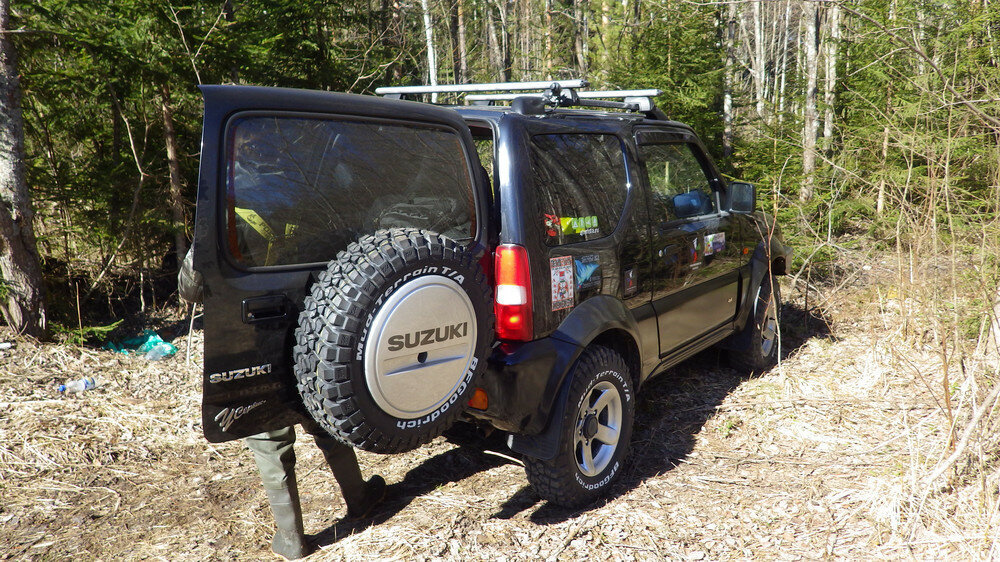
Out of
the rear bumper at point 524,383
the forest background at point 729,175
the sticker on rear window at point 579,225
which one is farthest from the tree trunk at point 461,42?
the rear bumper at point 524,383

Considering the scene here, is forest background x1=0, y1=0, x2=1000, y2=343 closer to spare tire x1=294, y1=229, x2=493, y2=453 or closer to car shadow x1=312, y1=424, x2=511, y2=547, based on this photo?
spare tire x1=294, y1=229, x2=493, y2=453

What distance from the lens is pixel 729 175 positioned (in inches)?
374

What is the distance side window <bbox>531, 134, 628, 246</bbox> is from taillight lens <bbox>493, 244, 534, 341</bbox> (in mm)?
234

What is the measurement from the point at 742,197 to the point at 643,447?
196 centimetres

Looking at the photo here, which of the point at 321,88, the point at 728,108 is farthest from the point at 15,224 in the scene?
the point at 728,108

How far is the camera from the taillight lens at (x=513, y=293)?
296cm

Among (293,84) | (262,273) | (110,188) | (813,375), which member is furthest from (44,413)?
(813,375)

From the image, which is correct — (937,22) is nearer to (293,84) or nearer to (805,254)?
(805,254)

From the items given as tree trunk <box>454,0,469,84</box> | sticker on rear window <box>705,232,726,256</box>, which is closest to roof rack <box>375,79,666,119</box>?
sticker on rear window <box>705,232,726,256</box>

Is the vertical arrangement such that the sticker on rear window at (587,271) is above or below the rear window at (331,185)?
below

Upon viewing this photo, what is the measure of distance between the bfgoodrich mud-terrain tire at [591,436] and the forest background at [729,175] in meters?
0.48

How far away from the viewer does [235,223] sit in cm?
230

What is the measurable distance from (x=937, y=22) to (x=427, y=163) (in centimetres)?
887

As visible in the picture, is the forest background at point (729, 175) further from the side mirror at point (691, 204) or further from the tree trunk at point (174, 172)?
the side mirror at point (691, 204)
